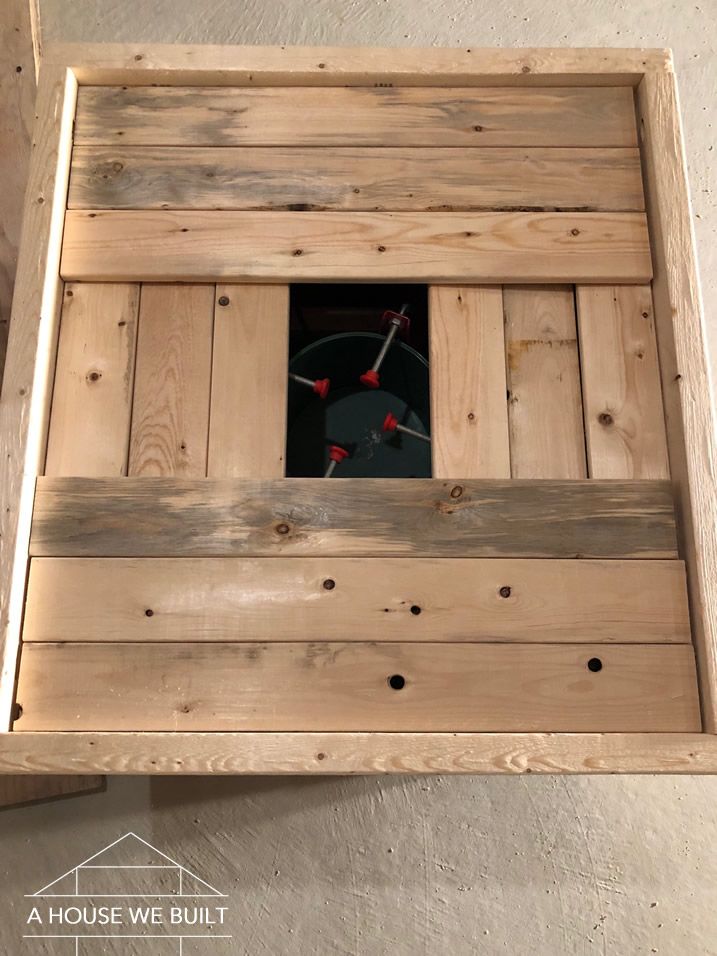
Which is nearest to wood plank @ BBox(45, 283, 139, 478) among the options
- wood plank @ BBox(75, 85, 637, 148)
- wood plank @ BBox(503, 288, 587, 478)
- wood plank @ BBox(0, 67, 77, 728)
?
wood plank @ BBox(0, 67, 77, 728)

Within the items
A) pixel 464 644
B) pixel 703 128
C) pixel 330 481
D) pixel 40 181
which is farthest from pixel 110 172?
pixel 703 128

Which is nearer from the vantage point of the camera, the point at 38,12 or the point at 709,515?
the point at 709,515

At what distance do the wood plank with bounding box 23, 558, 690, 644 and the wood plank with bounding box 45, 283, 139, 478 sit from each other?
0.49ft

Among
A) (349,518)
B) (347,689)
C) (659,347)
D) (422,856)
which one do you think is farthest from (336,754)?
(659,347)

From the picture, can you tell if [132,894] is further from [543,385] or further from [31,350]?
[543,385]

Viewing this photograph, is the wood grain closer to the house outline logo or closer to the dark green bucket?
the dark green bucket

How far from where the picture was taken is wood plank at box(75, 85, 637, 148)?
124cm

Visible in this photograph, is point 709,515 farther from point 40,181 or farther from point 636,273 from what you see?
point 40,181

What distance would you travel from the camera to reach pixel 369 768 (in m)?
0.98

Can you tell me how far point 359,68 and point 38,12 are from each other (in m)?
0.89

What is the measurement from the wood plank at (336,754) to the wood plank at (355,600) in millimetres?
121

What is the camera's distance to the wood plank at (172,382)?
1128 millimetres

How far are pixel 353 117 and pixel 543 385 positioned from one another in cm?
50

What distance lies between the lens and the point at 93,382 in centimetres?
116
